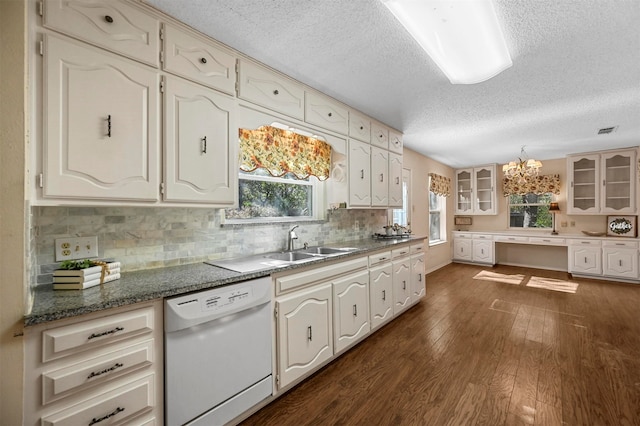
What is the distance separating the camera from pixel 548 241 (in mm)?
5492

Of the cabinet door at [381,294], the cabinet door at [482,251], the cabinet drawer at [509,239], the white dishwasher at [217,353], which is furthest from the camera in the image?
the cabinet door at [482,251]

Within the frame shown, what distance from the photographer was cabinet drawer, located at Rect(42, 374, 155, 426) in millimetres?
1100

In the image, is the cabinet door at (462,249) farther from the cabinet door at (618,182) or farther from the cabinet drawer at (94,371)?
the cabinet drawer at (94,371)

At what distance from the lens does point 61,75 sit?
1256 mm

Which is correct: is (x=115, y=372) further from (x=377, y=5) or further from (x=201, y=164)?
(x=377, y=5)

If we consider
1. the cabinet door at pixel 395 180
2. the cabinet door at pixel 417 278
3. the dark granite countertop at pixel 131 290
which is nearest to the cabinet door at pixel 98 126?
the dark granite countertop at pixel 131 290

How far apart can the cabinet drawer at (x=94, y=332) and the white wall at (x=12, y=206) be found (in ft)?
0.27

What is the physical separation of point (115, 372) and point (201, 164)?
114 cm

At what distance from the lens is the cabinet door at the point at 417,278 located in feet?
11.8

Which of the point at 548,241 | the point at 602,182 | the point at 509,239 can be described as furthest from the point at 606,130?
the point at 509,239

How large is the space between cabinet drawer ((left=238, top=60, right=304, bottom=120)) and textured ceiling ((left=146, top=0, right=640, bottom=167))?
88mm

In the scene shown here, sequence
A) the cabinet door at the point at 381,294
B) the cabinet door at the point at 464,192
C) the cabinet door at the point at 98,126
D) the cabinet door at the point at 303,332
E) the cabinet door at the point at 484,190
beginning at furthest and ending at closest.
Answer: the cabinet door at the point at 464,192 → the cabinet door at the point at 484,190 → the cabinet door at the point at 381,294 → the cabinet door at the point at 303,332 → the cabinet door at the point at 98,126

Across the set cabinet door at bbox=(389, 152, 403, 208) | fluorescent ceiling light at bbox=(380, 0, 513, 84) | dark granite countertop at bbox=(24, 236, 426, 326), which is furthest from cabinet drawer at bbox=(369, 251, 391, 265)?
fluorescent ceiling light at bbox=(380, 0, 513, 84)

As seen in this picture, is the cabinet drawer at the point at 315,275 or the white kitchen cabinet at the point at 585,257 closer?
the cabinet drawer at the point at 315,275
